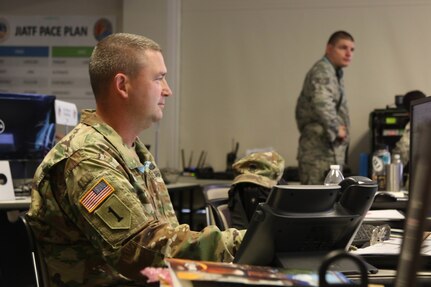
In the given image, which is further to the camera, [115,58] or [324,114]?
[324,114]

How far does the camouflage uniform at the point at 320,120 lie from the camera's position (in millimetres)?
4688

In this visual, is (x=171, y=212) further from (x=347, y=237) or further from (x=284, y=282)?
(x=284, y=282)

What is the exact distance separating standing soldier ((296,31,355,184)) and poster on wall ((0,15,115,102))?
10.0 feet

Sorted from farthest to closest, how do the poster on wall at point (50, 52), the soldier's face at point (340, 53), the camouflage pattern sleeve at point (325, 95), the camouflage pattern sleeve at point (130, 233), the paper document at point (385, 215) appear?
the poster on wall at point (50, 52) < the soldier's face at point (340, 53) < the camouflage pattern sleeve at point (325, 95) < the paper document at point (385, 215) < the camouflage pattern sleeve at point (130, 233)

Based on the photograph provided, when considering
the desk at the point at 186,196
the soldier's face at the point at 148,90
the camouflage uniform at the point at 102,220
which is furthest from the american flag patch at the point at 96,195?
the desk at the point at 186,196

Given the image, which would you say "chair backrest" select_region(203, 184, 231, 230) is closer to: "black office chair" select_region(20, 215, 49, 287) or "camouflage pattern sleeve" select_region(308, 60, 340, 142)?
"black office chair" select_region(20, 215, 49, 287)

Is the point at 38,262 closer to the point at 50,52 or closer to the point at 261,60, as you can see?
the point at 261,60

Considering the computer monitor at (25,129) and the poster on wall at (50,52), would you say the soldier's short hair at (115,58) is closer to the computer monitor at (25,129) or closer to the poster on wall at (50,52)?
the computer monitor at (25,129)

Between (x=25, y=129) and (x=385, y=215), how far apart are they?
7.49ft

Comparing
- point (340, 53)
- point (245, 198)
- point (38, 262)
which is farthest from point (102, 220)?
point (340, 53)

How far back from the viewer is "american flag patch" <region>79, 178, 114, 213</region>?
4.29 ft

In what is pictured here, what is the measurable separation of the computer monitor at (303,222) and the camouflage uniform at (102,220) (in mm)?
225

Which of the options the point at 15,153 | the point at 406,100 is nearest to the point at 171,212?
the point at 15,153

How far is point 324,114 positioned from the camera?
469 centimetres
